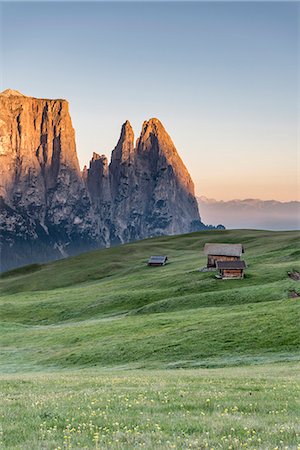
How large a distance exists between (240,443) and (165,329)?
44046 millimetres

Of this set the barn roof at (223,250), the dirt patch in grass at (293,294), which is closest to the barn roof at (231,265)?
the barn roof at (223,250)

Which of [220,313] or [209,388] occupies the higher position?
[209,388]

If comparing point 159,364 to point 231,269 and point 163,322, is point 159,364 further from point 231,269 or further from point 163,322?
point 231,269

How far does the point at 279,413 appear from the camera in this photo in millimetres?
14445

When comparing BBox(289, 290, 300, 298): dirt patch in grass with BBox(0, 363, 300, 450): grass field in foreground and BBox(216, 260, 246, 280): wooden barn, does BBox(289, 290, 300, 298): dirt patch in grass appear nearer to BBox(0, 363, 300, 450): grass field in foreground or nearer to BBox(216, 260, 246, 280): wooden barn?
BBox(216, 260, 246, 280): wooden barn

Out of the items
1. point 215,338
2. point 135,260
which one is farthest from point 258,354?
point 135,260

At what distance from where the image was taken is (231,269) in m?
93.4

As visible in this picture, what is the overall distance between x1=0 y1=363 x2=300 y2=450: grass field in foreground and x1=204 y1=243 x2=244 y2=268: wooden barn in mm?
87545

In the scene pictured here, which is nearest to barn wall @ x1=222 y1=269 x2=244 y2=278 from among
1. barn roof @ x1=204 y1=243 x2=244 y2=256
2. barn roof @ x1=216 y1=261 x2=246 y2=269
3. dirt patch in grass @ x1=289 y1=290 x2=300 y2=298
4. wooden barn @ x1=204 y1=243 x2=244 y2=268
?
barn roof @ x1=216 y1=261 x2=246 y2=269

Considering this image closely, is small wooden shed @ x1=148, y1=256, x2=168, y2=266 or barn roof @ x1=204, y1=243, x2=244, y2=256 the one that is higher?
barn roof @ x1=204, y1=243, x2=244, y2=256

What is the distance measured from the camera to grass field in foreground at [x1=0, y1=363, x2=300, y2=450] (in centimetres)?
1155

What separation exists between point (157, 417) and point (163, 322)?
45.9 meters

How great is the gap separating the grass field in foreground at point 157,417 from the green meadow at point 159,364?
0.16 ft

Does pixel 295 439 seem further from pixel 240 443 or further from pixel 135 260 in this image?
pixel 135 260
